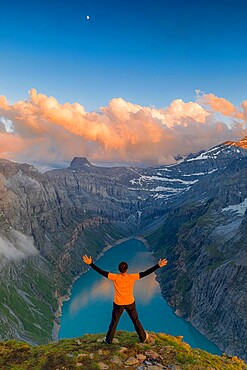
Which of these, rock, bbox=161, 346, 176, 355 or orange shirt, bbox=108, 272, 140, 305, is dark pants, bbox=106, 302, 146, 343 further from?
rock, bbox=161, 346, 176, 355

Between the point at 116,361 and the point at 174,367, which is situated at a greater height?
the point at 116,361

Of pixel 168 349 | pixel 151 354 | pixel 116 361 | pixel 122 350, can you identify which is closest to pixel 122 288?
pixel 122 350

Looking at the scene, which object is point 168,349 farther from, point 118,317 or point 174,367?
point 118,317

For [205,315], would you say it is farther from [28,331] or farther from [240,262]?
[28,331]

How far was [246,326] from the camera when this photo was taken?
141500 millimetres

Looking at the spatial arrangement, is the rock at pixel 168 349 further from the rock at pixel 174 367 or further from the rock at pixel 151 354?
the rock at pixel 174 367

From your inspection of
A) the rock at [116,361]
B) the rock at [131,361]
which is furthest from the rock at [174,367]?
the rock at [116,361]

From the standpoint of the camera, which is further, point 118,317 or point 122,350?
point 118,317

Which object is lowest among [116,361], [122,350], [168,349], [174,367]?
[174,367]

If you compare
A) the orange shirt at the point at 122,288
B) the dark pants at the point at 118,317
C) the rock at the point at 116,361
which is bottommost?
the rock at the point at 116,361

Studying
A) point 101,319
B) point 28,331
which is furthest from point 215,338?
point 28,331

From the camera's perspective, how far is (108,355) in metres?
22.3

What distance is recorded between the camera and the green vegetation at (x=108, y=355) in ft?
70.3

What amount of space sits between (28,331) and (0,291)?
121 ft
